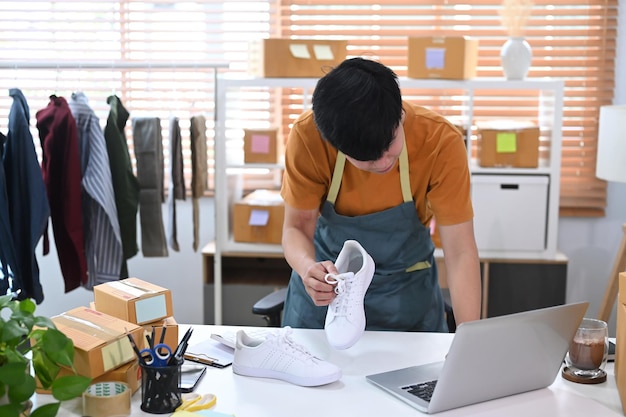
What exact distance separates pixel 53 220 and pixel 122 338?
1704mm

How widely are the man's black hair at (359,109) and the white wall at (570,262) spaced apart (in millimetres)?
2086

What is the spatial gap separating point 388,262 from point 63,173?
151 centimetres

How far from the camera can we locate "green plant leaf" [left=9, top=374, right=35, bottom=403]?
1292 millimetres

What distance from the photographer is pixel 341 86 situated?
1.64m

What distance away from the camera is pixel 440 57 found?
338 centimetres

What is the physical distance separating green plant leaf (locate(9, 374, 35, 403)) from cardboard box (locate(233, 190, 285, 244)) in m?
2.15

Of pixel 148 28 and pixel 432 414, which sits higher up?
pixel 148 28

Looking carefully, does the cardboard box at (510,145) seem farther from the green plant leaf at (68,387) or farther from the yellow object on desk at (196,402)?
the green plant leaf at (68,387)

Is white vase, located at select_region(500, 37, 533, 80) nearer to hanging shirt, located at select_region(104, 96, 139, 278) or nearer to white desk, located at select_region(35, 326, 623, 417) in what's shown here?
hanging shirt, located at select_region(104, 96, 139, 278)

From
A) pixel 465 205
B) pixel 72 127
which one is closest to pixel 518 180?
pixel 465 205

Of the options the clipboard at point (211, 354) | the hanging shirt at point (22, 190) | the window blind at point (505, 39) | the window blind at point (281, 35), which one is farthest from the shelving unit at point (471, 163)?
the clipboard at point (211, 354)

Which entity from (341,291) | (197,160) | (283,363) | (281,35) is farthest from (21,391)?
(281,35)

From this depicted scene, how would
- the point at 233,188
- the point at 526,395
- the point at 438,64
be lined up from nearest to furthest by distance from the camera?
the point at 526,395
the point at 438,64
the point at 233,188

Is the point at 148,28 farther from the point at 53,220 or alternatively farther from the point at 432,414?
the point at 432,414
